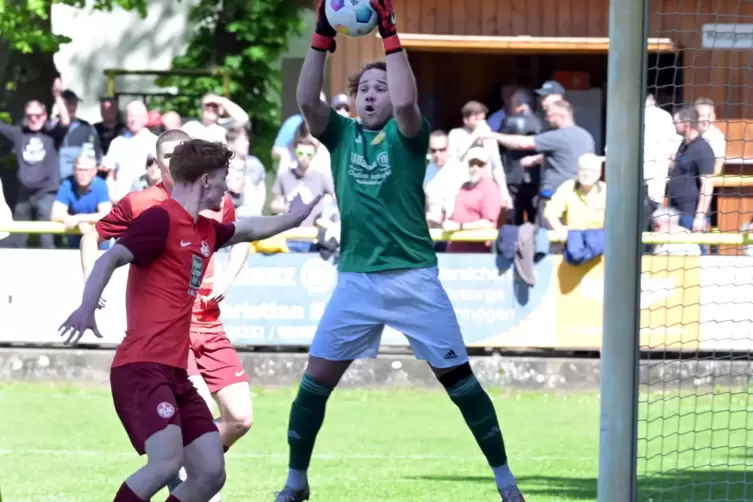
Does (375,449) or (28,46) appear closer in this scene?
(375,449)

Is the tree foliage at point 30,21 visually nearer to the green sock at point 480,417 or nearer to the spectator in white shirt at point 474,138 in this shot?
the spectator in white shirt at point 474,138

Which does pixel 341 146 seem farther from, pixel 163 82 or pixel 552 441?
pixel 163 82

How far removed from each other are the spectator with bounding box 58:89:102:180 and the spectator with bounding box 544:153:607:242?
456cm

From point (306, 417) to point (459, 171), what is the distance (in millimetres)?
6889

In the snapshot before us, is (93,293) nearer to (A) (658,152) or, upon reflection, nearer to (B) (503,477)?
(B) (503,477)

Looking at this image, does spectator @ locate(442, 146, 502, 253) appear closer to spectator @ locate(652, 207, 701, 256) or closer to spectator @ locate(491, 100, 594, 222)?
spectator @ locate(491, 100, 594, 222)

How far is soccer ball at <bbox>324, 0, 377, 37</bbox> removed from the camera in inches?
284

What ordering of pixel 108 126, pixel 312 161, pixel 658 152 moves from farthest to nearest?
1. pixel 108 126
2. pixel 312 161
3. pixel 658 152

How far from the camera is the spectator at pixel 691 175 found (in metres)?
12.4

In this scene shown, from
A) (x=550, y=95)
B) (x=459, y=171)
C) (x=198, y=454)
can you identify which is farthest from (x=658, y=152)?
(x=198, y=454)

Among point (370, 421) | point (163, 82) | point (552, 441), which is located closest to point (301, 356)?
point (370, 421)

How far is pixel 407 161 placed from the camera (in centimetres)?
755

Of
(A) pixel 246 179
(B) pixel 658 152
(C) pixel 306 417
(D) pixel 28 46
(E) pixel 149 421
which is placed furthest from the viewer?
(D) pixel 28 46

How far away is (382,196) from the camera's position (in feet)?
24.7
